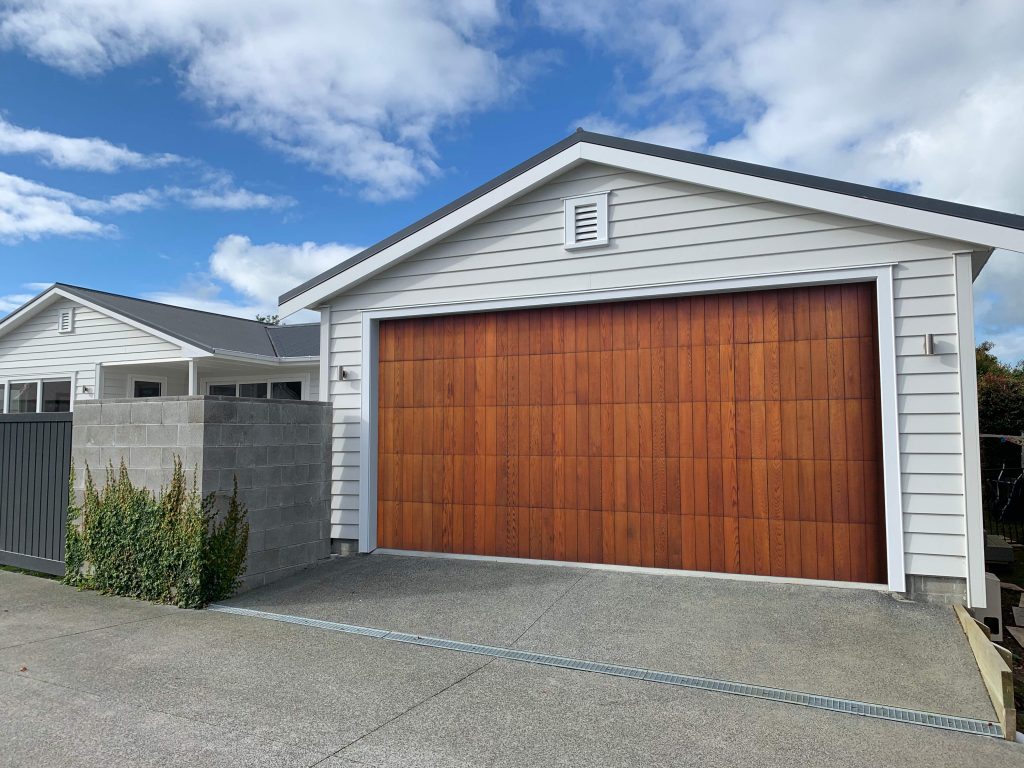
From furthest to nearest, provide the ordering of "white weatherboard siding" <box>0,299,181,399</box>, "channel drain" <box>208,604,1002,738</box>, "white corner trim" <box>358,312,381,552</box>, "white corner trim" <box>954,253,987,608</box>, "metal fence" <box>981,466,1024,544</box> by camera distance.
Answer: "white weatherboard siding" <box>0,299,181,399</box>, "metal fence" <box>981,466,1024,544</box>, "white corner trim" <box>358,312,381,552</box>, "white corner trim" <box>954,253,987,608</box>, "channel drain" <box>208,604,1002,738</box>

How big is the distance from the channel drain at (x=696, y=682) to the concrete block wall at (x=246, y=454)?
1442 millimetres

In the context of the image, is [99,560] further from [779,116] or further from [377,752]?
[779,116]

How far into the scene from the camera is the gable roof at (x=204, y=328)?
1260 cm

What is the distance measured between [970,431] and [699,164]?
3246 millimetres

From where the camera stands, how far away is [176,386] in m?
14.9

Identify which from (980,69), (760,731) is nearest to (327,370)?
(760,731)

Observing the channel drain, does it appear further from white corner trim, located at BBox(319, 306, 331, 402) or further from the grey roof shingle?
the grey roof shingle

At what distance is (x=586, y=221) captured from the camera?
6582 mm

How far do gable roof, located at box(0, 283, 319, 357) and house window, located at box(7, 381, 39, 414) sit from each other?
1474 millimetres

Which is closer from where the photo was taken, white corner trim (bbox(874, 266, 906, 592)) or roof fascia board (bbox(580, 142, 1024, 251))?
roof fascia board (bbox(580, 142, 1024, 251))

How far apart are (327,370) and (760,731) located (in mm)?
5984

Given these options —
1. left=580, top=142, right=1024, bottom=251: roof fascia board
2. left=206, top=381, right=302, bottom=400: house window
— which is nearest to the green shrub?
left=580, top=142, right=1024, bottom=251: roof fascia board

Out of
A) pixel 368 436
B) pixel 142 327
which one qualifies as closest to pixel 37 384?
→ pixel 142 327

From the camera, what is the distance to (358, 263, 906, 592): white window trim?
5301 mm
